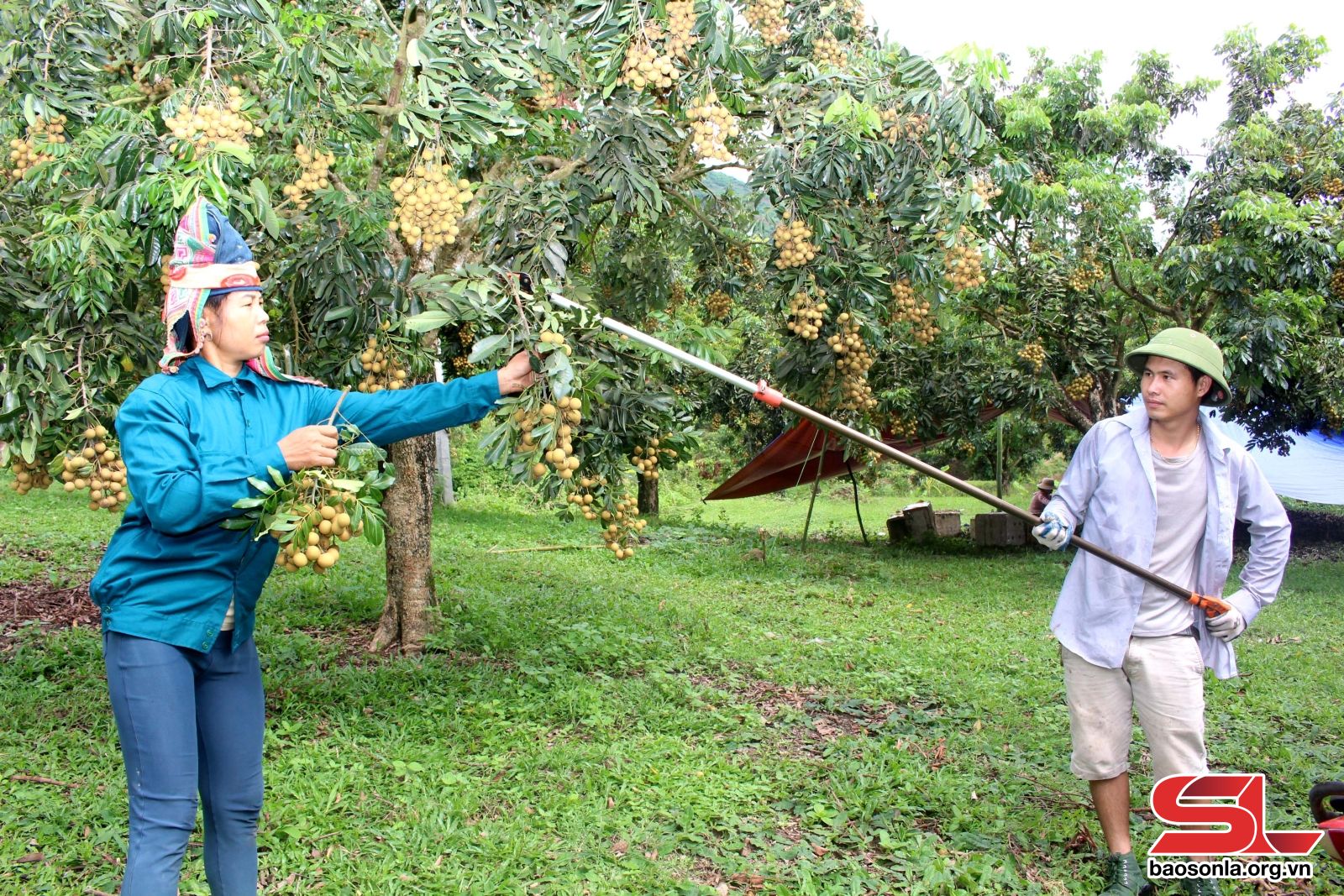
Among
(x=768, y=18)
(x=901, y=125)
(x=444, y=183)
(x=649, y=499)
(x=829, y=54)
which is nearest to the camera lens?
(x=444, y=183)

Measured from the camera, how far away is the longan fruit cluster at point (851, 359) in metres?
5.32

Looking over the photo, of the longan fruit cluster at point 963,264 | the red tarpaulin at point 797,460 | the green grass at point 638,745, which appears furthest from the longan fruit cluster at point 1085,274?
the longan fruit cluster at point 963,264

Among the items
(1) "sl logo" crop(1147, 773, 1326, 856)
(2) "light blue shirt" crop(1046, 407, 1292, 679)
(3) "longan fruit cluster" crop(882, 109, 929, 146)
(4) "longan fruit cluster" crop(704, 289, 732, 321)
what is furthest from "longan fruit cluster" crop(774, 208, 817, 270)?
(1) "sl logo" crop(1147, 773, 1326, 856)

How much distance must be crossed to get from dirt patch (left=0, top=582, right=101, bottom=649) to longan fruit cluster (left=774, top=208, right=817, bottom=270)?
12.7ft

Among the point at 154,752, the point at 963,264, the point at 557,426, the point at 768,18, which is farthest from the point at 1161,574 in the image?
the point at 768,18

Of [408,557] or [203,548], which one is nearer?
[203,548]

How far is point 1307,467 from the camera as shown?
40.6 ft

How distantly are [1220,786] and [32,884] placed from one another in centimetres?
320

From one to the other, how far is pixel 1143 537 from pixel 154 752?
244 cm

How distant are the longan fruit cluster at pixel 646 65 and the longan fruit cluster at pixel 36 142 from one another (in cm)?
187

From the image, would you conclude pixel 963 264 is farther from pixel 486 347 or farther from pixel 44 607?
pixel 44 607

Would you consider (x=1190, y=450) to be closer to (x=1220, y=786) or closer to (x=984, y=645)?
(x=1220, y=786)

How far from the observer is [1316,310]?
7.66 metres

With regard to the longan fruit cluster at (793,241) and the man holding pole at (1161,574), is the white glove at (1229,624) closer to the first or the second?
the man holding pole at (1161,574)
